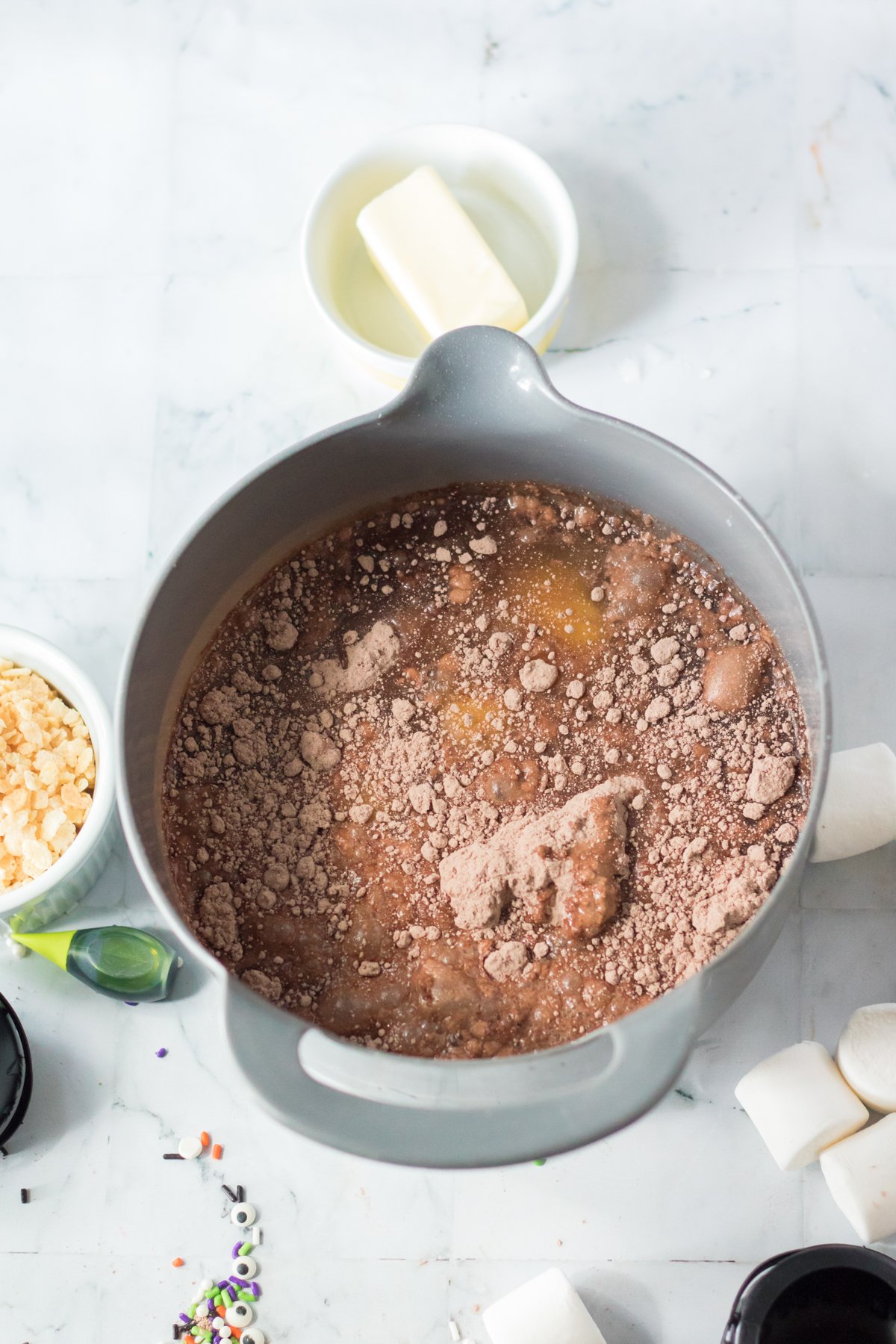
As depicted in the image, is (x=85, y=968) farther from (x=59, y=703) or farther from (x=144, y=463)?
(x=144, y=463)

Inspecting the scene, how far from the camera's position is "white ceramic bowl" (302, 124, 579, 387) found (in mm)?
966

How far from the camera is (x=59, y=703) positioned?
0.92m

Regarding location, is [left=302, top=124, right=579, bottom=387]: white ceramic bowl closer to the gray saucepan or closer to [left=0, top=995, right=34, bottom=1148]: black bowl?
the gray saucepan

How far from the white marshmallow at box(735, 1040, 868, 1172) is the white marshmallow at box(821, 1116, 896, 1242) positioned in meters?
0.01

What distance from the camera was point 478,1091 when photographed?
25.7 inches

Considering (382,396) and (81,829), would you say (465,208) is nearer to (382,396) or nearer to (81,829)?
(382,396)

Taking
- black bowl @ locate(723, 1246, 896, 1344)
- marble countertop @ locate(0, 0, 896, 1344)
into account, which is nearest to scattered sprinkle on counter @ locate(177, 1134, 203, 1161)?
marble countertop @ locate(0, 0, 896, 1344)

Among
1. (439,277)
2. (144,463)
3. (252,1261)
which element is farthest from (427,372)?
(252,1261)

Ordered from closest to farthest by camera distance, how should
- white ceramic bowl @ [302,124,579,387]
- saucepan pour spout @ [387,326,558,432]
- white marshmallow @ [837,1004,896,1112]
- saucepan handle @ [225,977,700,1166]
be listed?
1. saucepan handle @ [225,977,700,1166]
2. saucepan pour spout @ [387,326,558,432]
3. white marshmallow @ [837,1004,896,1112]
4. white ceramic bowl @ [302,124,579,387]

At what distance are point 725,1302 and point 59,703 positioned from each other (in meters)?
0.66

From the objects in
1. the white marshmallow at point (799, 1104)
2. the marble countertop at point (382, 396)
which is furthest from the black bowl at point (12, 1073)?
the white marshmallow at point (799, 1104)

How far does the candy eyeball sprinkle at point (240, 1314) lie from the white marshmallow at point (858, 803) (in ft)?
1.76

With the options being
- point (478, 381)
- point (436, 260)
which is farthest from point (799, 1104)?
point (436, 260)

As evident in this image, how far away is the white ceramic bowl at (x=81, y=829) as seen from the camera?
2.80 feet
